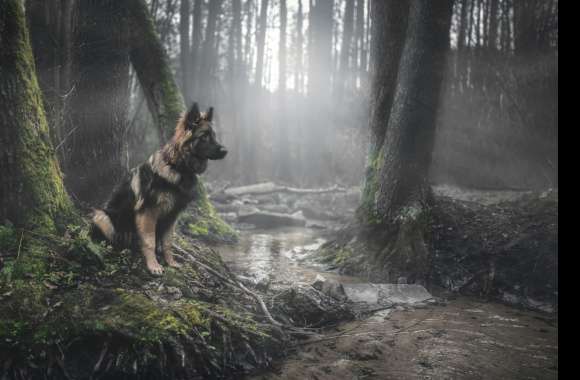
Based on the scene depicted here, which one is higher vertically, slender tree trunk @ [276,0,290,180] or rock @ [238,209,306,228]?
slender tree trunk @ [276,0,290,180]

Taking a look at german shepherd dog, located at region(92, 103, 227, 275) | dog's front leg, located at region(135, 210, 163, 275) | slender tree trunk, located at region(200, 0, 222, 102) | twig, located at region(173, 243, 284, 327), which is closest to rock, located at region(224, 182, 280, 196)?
slender tree trunk, located at region(200, 0, 222, 102)

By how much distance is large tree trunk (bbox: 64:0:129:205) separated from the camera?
6.05 m

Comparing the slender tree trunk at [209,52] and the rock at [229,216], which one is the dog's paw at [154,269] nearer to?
the rock at [229,216]

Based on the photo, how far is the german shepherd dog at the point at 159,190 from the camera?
159 inches

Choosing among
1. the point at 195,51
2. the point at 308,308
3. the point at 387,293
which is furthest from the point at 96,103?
the point at 195,51

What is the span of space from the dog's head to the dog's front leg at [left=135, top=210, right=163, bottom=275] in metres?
0.67

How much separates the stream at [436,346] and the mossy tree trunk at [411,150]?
1047 millimetres

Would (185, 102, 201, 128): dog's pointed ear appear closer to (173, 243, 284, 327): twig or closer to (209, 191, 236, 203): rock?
(173, 243, 284, 327): twig

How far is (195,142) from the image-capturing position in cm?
403

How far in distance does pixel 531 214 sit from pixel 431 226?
5.40 ft

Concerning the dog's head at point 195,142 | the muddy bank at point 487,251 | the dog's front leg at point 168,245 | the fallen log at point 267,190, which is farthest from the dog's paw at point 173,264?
the fallen log at point 267,190

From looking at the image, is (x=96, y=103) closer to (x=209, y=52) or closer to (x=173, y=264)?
(x=173, y=264)

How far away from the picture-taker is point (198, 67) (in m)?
21.4

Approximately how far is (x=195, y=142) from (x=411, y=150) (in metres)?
3.94
